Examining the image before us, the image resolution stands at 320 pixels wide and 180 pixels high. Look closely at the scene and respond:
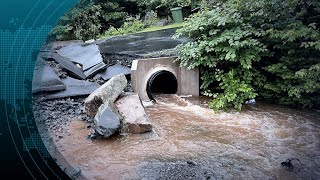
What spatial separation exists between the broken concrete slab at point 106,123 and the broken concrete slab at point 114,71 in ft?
10.5

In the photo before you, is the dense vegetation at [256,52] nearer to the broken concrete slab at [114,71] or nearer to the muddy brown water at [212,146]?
the muddy brown water at [212,146]

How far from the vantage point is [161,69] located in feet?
27.7

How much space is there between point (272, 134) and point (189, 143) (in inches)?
66.6

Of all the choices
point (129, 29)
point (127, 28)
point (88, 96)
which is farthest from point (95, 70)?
point (127, 28)

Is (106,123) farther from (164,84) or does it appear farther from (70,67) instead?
(164,84)

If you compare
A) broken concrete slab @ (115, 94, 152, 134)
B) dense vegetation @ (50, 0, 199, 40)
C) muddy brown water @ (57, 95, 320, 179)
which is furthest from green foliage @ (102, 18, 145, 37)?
broken concrete slab @ (115, 94, 152, 134)

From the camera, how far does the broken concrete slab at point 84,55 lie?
9652 mm

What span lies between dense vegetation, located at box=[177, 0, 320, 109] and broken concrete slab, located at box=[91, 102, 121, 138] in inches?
101

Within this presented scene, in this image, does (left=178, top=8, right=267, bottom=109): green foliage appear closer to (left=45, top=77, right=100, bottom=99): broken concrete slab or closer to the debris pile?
the debris pile

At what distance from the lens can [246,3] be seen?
725cm

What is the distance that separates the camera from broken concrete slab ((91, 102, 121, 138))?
5.89 metres

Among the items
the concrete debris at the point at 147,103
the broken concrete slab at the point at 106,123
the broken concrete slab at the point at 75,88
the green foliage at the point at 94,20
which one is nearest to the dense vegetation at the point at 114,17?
the green foliage at the point at 94,20

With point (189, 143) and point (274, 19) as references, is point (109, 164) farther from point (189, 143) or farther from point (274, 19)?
point (274, 19)

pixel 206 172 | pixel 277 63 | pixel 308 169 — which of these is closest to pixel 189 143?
pixel 206 172
